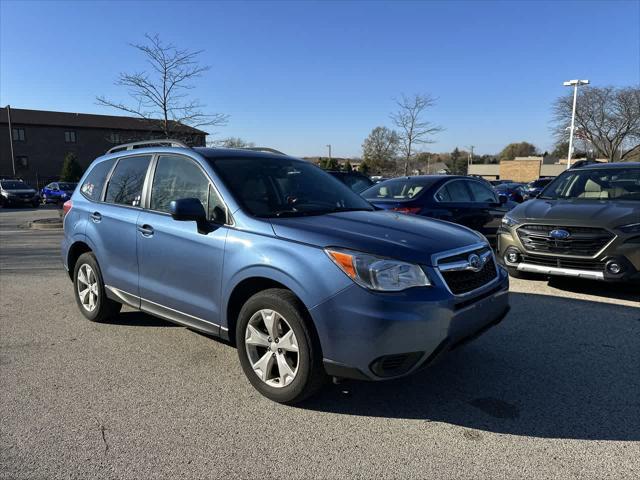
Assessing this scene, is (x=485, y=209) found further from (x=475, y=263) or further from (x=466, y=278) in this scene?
(x=466, y=278)

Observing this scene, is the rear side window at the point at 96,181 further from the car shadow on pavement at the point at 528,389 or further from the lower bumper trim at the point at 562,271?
the lower bumper trim at the point at 562,271

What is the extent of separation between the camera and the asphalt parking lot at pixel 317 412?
2592mm

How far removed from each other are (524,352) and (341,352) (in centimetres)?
212

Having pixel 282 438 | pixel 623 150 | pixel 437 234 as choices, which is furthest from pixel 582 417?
pixel 623 150

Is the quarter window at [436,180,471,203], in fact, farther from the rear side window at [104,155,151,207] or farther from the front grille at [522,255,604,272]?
the rear side window at [104,155,151,207]

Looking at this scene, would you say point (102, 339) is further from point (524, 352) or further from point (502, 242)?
point (502, 242)

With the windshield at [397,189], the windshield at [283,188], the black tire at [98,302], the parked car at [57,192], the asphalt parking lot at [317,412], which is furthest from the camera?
the parked car at [57,192]

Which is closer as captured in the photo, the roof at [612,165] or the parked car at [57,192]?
the roof at [612,165]

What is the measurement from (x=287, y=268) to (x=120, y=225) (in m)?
2.19

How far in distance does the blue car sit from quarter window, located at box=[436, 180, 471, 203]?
3581mm

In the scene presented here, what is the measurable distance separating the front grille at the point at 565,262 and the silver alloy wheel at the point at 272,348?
421cm

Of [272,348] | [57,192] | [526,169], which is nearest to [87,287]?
[272,348]

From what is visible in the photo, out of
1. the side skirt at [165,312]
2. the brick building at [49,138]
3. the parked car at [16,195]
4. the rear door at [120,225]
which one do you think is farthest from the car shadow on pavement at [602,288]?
the brick building at [49,138]

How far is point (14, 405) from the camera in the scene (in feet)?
10.7
